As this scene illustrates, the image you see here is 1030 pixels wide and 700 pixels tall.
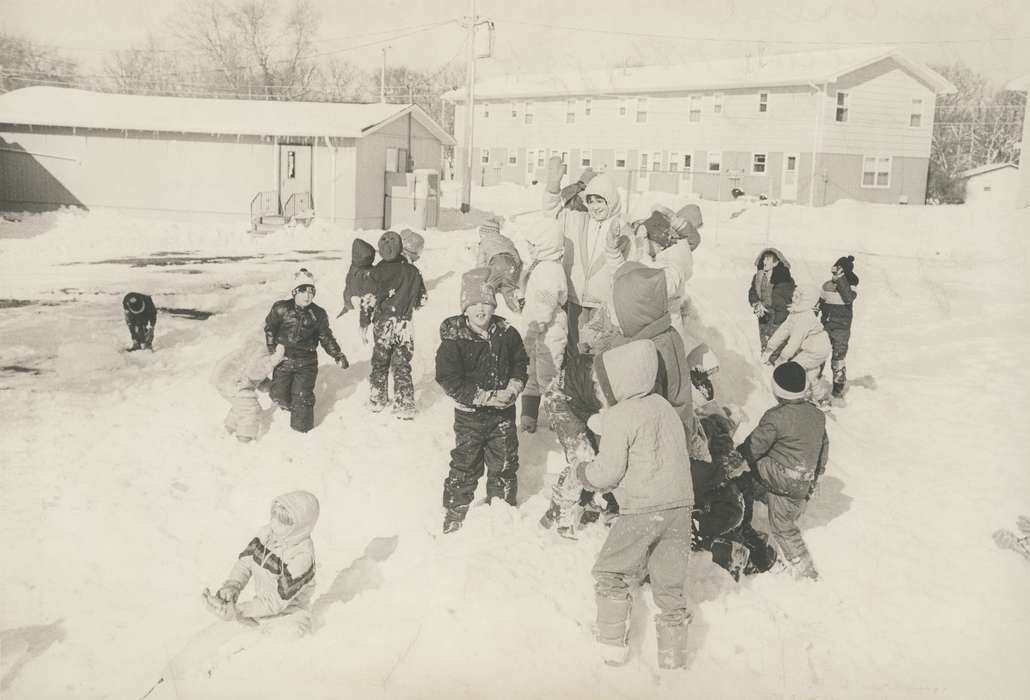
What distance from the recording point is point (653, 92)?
4.82 meters

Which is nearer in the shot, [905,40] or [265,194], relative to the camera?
[905,40]

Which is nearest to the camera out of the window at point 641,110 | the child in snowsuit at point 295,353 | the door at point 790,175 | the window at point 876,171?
the child in snowsuit at point 295,353

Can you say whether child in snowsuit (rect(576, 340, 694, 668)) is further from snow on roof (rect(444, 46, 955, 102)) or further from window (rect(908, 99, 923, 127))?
window (rect(908, 99, 923, 127))

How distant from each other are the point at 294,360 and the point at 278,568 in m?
1.40

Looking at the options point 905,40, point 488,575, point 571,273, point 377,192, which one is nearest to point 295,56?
point 571,273

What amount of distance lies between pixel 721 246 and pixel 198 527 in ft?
14.5

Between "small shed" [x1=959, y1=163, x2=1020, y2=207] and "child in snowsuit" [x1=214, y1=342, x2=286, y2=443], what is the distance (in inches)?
181

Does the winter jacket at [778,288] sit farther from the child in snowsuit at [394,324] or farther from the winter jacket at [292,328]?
the winter jacket at [292,328]

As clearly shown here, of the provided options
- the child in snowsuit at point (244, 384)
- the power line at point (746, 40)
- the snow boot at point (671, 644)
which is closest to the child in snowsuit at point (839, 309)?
the power line at point (746, 40)

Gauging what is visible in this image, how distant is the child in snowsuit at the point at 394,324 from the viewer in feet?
13.6

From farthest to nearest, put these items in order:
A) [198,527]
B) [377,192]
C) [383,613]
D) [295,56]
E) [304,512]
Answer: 1. [377,192]
2. [295,56]
3. [198,527]
4. [383,613]
5. [304,512]

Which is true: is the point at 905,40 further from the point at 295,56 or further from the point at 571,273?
the point at 295,56

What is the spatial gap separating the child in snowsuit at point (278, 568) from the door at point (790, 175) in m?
4.24

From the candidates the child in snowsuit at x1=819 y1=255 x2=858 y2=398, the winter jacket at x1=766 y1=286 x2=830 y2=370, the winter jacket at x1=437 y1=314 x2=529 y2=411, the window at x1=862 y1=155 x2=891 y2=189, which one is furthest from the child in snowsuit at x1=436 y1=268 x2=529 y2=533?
the child in snowsuit at x1=819 y1=255 x2=858 y2=398
